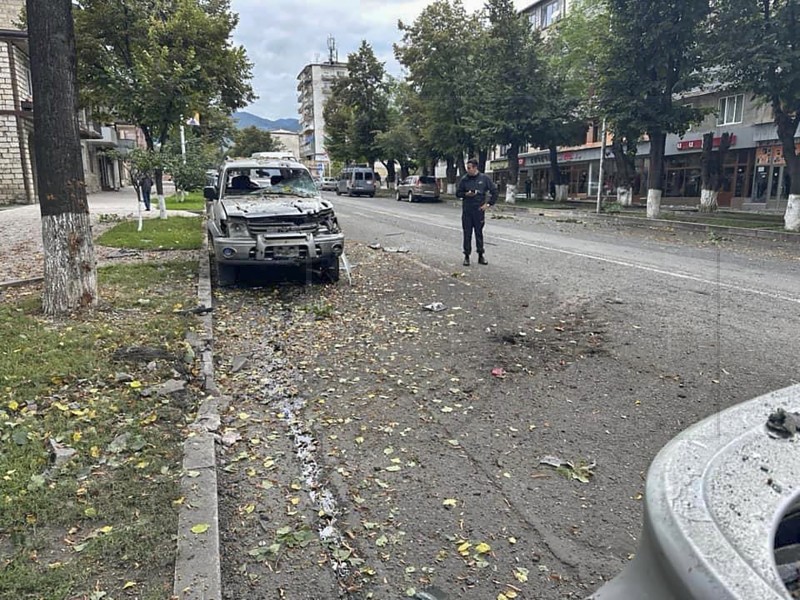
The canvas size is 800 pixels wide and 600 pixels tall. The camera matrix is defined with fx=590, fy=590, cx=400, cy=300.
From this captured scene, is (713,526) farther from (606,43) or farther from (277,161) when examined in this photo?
→ (606,43)

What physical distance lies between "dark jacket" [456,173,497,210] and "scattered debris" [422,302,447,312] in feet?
10.6

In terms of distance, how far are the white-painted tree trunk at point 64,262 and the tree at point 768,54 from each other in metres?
17.8

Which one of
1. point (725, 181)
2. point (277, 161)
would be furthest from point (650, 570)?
point (725, 181)

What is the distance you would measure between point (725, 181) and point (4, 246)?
33.6m

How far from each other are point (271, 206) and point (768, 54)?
50.9 ft

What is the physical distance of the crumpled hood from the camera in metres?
8.46

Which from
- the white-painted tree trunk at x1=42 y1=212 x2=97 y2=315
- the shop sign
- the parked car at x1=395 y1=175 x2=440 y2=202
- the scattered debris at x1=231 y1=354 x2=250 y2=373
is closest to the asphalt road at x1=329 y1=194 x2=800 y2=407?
the scattered debris at x1=231 y1=354 x2=250 y2=373

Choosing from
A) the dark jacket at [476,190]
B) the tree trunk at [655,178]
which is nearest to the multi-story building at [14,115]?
the dark jacket at [476,190]

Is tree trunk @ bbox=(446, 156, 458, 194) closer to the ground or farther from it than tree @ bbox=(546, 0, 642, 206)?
closer to the ground

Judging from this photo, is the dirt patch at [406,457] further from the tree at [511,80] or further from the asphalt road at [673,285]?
the tree at [511,80]

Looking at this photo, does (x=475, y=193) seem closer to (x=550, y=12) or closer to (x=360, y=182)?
(x=360, y=182)

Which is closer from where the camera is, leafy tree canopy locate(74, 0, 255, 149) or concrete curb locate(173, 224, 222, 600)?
concrete curb locate(173, 224, 222, 600)

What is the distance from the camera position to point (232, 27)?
78.1 feet

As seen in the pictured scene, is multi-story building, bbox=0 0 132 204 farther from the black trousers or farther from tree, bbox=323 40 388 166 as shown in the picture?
tree, bbox=323 40 388 166
